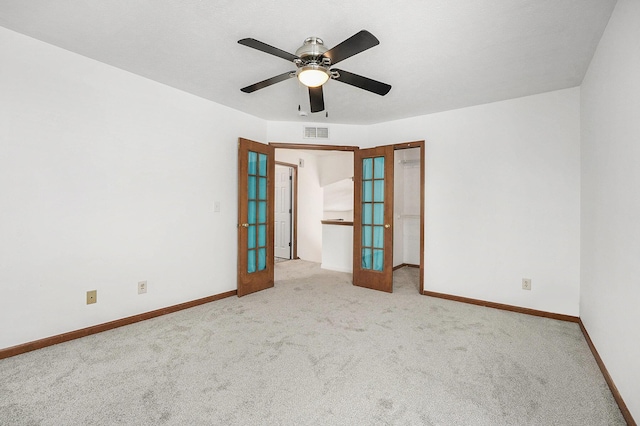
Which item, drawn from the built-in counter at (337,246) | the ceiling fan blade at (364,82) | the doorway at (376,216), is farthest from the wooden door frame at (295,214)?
the ceiling fan blade at (364,82)

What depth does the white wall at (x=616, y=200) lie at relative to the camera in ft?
5.10

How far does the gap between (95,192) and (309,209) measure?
14.0 feet

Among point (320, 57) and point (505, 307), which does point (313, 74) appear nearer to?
point (320, 57)

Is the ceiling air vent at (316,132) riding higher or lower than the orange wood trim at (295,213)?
higher

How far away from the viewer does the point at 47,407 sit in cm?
165

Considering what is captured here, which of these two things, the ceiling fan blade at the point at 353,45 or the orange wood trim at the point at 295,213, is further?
the orange wood trim at the point at 295,213

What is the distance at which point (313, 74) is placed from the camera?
2039 mm

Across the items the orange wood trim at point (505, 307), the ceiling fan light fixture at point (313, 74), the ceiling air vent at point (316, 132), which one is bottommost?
the orange wood trim at point (505, 307)

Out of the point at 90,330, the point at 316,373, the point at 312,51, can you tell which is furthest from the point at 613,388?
the point at 90,330

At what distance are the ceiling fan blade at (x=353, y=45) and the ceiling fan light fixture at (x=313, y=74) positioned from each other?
0.10 m

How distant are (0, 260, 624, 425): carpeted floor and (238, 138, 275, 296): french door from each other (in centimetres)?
85

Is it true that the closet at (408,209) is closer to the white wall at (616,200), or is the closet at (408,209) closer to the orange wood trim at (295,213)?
the orange wood trim at (295,213)

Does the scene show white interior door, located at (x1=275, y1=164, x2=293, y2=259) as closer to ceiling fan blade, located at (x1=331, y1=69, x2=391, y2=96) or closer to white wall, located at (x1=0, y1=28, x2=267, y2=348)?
white wall, located at (x1=0, y1=28, x2=267, y2=348)

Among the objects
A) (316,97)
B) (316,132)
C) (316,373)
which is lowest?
(316,373)
